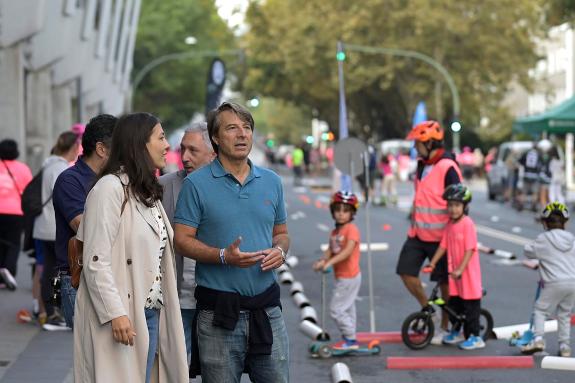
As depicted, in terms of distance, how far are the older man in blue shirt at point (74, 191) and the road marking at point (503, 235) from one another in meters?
17.5

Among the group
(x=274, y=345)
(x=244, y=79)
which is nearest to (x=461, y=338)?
(x=274, y=345)

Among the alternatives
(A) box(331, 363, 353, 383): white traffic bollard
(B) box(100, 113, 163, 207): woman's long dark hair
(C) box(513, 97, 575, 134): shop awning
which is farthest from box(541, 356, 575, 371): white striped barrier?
(C) box(513, 97, 575, 134): shop awning

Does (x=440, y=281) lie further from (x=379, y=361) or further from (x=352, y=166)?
(x=352, y=166)

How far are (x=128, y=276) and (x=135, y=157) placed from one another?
509 mm

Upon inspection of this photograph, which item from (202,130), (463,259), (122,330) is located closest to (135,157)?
(122,330)

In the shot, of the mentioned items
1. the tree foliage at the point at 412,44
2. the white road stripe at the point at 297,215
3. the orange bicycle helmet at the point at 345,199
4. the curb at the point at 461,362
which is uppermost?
the tree foliage at the point at 412,44

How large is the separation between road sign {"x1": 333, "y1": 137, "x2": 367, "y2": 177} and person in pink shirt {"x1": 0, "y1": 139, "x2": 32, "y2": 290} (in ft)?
11.8

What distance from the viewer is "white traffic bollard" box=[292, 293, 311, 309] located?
47.6 ft

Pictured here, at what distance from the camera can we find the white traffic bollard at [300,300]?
14.5m

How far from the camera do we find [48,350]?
11.5m

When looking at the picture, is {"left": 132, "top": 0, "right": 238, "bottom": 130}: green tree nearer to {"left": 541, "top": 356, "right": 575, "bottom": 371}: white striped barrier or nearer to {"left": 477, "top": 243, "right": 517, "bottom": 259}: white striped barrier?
{"left": 477, "top": 243, "right": 517, "bottom": 259}: white striped barrier

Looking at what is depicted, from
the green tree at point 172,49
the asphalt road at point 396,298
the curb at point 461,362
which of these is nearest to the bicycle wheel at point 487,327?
the asphalt road at point 396,298

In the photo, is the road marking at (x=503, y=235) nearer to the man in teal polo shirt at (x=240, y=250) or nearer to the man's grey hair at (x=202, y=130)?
the man's grey hair at (x=202, y=130)

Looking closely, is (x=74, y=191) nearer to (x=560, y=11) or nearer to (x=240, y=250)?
(x=240, y=250)
